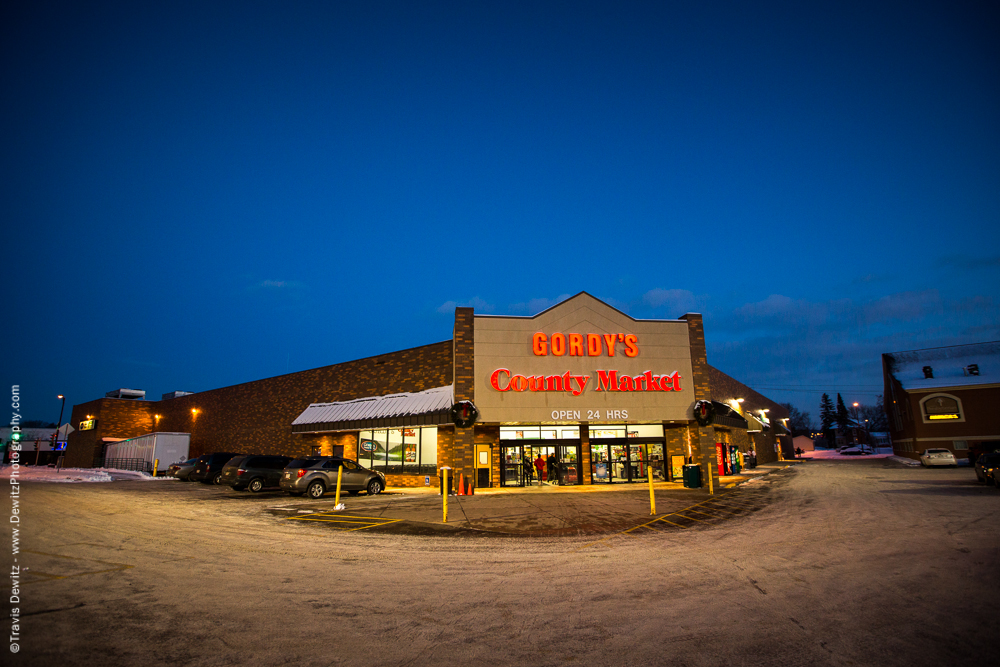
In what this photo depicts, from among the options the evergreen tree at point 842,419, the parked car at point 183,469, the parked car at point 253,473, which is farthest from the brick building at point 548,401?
the evergreen tree at point 842,419

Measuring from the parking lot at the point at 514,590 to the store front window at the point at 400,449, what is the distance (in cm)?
1194

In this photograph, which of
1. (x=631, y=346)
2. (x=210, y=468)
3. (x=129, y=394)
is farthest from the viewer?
(x=129, y=394)

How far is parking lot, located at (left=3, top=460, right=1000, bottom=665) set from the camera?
15.7ft

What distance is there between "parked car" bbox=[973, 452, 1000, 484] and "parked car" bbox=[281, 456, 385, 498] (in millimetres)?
24986

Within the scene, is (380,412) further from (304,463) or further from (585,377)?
(585,377)

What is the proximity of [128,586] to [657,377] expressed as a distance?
73.1ft

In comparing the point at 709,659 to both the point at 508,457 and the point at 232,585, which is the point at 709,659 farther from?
the point at 508,457

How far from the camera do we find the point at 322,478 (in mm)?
19828

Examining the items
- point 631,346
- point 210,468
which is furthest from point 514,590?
point 210,468

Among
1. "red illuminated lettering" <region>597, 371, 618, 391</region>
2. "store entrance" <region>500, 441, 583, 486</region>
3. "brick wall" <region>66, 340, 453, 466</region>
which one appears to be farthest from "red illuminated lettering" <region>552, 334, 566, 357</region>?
"brick wall" <region>66, 340, 453, 466</region>

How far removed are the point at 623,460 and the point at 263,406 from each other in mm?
26730

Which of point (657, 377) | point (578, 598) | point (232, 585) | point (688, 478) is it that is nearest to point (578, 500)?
point (688, 478)

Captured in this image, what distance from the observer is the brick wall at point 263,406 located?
27625mm

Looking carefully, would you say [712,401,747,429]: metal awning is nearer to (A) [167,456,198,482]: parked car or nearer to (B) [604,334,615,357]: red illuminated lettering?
(B) [604,334,615,357]: red illuminated lettering
